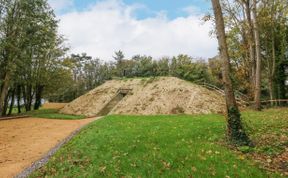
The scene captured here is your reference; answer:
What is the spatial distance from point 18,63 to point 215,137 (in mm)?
22758

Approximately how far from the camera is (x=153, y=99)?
2720cm

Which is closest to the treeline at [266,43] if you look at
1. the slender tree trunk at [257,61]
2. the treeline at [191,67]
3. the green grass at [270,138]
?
the treeline at [191,67]

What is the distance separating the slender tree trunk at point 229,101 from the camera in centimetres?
820

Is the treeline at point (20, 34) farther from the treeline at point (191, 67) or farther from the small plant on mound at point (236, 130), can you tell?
the small plant on mound at point (236, 130)

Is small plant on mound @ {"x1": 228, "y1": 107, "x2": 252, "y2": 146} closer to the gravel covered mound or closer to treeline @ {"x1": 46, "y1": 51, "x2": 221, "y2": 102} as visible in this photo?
the gravel covered mound

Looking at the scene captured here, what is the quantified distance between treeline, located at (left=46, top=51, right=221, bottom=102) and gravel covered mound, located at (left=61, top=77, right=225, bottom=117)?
9.67 metres

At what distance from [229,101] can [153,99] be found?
18.7 metres

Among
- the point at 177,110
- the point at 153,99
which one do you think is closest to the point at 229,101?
the point at 177,110

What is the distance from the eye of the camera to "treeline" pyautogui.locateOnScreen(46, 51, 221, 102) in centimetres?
4338

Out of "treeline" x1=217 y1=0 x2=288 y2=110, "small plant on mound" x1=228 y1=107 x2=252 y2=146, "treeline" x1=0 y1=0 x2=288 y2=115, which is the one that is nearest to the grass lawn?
"small plant on mound" x1=228 y1=107 x2=252 y2=146

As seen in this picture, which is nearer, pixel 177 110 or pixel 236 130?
pixel 236 130

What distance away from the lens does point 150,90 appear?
29.4m

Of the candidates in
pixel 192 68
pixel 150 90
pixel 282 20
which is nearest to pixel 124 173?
pixel 150 90

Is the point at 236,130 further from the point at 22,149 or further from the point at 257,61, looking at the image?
the point at 257,61
